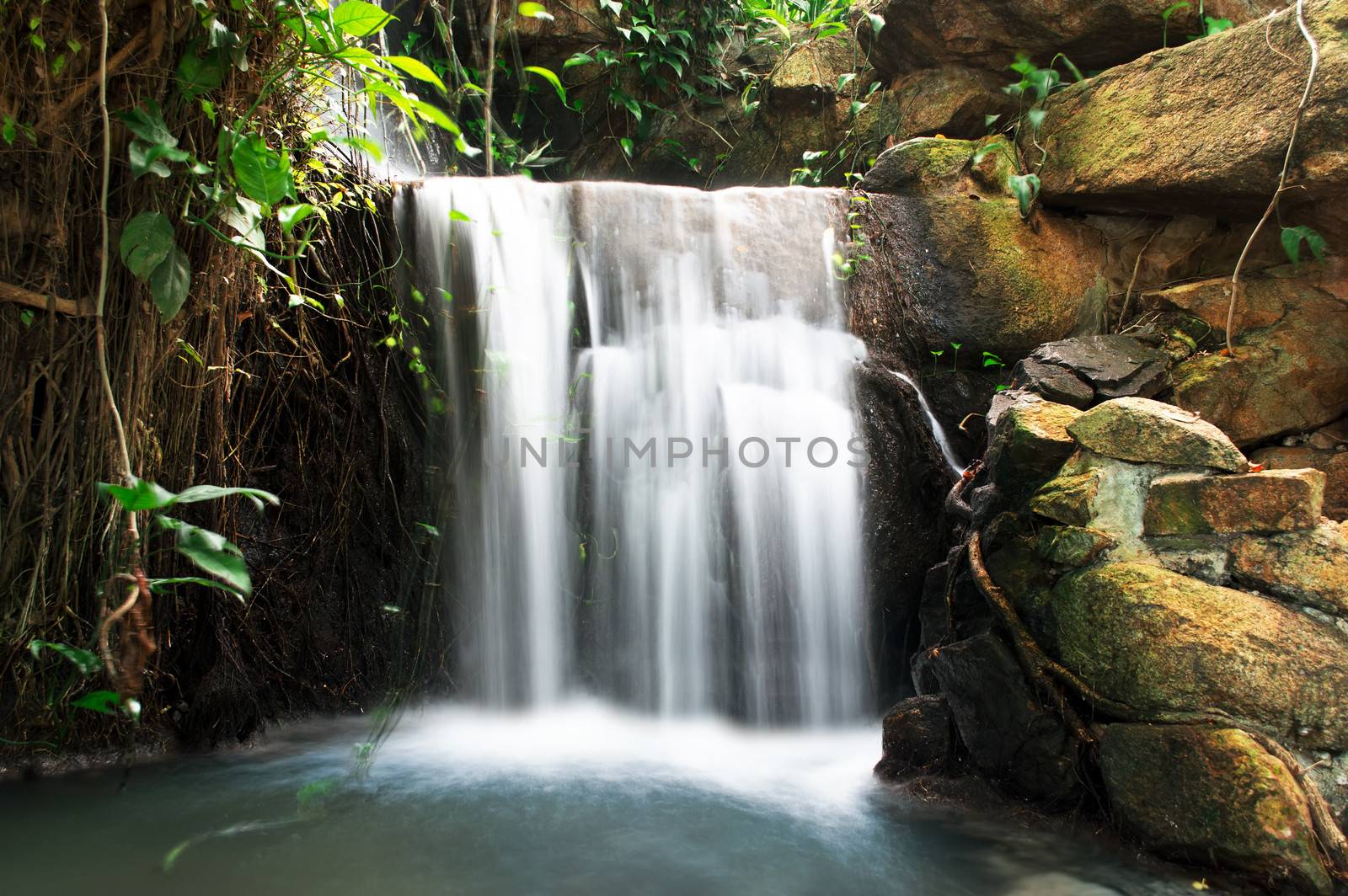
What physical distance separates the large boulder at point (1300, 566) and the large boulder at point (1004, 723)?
702 mm

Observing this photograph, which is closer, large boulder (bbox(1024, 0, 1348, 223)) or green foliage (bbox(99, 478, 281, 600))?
green foliage (bbox(99, 478, 281, 600))

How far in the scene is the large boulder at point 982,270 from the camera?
175 inches

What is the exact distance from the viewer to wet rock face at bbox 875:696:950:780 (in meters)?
3.05

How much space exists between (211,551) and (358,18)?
1601mm

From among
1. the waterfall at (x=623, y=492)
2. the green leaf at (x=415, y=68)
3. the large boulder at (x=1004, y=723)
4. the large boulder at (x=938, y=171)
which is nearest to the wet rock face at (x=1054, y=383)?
the waterfall at (x=623, y=492)

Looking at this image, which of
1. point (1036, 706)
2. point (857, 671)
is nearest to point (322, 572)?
point (857, 671)

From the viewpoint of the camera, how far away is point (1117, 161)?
429 cm

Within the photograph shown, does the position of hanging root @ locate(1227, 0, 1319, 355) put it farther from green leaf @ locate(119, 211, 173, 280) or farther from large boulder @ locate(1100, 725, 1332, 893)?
green leaf @ locate(119, 211, 173, 280)

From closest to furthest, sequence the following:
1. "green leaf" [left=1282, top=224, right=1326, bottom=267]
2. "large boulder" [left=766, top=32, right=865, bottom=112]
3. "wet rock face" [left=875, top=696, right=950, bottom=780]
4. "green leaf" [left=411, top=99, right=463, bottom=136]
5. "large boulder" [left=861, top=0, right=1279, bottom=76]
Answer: "green leaf" [left=411, top=99, right=463, bottom=136] → "wet rock face" [left=875, top=696, right=950, bottom=780] → "green leaf" [left=1282, top=224, right=1326, bottom=267] → "large boulder" [left=861, top=0, right=1279, bottom=76] → "large boulder" [left=766, top=32, right=865, bottom=112]

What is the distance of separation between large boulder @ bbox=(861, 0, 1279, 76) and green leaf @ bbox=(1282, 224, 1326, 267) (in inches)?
54.8

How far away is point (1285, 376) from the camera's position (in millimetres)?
3973

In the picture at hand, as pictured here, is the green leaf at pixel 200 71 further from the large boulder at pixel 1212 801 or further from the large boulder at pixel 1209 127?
the large boulder at pixel 1209 127

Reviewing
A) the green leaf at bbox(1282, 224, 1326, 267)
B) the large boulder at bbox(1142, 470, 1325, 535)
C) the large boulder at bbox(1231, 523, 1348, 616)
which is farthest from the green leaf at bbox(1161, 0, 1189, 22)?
the large boulder at bbox(1231, 523, 1348, 616)

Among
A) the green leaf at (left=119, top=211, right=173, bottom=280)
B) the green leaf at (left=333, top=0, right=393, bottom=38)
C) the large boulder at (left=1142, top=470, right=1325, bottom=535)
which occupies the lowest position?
the large boulder at (left=1142, top=470, right=1325, bottom=535)
